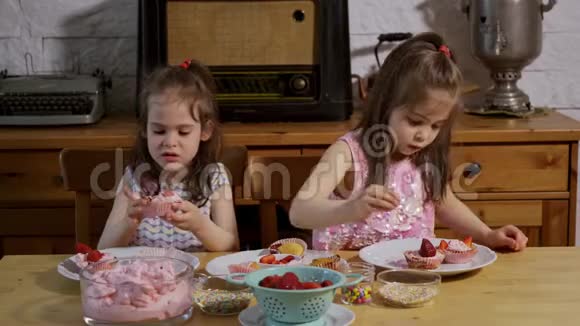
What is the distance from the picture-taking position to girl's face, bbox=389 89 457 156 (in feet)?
5.45

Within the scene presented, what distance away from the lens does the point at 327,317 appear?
3.83 feet

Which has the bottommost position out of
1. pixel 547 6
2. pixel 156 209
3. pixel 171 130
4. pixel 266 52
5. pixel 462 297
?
pixel 462 297

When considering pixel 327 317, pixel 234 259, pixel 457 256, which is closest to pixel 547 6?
pixel 457 256

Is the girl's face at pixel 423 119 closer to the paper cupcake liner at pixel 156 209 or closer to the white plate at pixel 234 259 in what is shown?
the white plate at pixel 234 259

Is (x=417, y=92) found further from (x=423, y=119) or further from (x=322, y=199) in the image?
(x=322, y=199)

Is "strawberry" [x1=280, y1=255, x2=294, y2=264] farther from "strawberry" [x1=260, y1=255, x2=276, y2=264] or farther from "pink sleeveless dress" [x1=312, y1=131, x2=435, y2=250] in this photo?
"pink sleeveless dress" [x1=312, y1=131, x2=435, y2=250]

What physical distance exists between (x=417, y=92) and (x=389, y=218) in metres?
0.28

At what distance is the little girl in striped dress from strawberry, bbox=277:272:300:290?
A: 0.46 m

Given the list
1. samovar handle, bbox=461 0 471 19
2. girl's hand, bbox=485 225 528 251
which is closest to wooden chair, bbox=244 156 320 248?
girl's hand, bbox=485 225 528 251

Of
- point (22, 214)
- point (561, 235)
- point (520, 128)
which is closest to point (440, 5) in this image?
point (520, 128)

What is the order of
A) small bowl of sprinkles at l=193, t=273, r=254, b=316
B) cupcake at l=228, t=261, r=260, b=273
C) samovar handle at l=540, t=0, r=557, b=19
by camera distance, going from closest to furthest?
small bowl of sprinkles at l=193, t=273, r=254, b=316, cupcake at l=228, t=261, r=260, b=273, samovar handle at l=540, t=0, r=557, b=19

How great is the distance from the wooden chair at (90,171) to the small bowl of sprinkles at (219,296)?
61cm

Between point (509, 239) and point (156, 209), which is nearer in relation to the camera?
point (156, 209)

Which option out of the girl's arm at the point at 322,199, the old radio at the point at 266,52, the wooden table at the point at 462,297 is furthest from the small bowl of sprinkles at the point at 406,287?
the old radio at the point at 266,52
